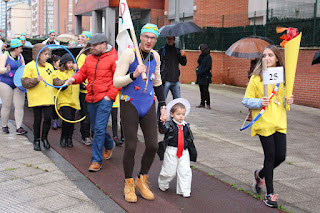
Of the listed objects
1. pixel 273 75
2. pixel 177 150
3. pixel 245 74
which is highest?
pixel 273 75

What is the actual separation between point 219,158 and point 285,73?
8.62ft

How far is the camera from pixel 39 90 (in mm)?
7684

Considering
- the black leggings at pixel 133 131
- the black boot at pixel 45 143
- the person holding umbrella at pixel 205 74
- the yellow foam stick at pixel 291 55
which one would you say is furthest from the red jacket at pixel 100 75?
the person holding umbrella at pixel 205 74

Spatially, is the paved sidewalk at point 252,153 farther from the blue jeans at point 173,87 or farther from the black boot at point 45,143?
the black boot at point 45,143

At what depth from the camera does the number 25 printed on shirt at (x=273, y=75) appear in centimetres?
491

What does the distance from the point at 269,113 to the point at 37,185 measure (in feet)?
9.87

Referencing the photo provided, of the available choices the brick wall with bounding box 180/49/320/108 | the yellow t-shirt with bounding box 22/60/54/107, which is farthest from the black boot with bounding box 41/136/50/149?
the brick wall with bounding box 180/49/320/108

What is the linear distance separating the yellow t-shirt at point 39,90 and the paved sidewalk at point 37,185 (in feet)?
2.78

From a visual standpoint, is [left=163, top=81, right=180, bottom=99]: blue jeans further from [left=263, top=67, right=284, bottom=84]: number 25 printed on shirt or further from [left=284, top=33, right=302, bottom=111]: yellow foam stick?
[left=284, top=33, right=302, bottom=111]: yellow foam stick

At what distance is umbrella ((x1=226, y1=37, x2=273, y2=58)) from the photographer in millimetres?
10836

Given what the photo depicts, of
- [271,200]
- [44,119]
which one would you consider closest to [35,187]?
[44,119]

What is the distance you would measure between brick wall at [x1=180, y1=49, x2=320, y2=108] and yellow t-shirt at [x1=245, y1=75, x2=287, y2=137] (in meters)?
9.65

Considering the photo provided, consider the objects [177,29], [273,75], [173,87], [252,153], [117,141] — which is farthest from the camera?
[177,29]

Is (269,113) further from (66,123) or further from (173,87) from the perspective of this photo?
(173,87)
